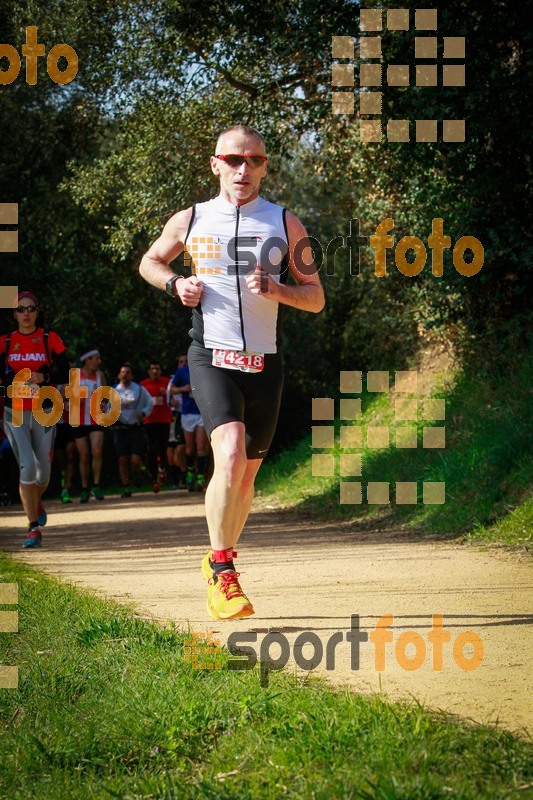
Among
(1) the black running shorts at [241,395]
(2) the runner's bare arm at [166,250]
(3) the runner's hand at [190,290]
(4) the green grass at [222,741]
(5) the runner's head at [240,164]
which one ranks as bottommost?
(4) the green grass at [222,741]

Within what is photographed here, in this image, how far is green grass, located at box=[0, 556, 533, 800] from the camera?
2.83 meters

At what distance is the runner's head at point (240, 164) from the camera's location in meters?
5.50

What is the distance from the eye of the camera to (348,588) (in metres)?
6.52

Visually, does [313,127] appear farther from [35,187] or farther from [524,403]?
[35,187]

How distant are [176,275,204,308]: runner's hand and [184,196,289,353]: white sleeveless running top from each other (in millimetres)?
83

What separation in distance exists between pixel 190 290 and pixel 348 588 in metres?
2.21

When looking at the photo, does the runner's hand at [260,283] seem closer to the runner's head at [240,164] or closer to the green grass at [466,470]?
the runner's head at [240,164]

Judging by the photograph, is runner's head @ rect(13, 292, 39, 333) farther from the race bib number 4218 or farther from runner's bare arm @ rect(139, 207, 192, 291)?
the race bib number 4218

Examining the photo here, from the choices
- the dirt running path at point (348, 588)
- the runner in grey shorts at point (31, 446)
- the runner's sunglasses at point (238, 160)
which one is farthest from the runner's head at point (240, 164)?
the runner in grey shorts at point (31, 446)

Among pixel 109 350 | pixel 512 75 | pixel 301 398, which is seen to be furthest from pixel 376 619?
pixel 109 350

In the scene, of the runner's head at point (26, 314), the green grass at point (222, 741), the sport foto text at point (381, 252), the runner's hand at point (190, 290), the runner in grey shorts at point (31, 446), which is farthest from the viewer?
the runner in grey shorts at point (31, 446)

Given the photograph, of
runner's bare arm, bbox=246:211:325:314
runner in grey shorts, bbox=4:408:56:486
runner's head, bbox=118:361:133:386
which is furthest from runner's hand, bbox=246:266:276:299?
runner's head, bbox=118:361:133:386

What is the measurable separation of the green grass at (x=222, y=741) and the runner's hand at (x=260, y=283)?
1790 millimetres

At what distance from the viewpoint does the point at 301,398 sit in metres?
23.4
